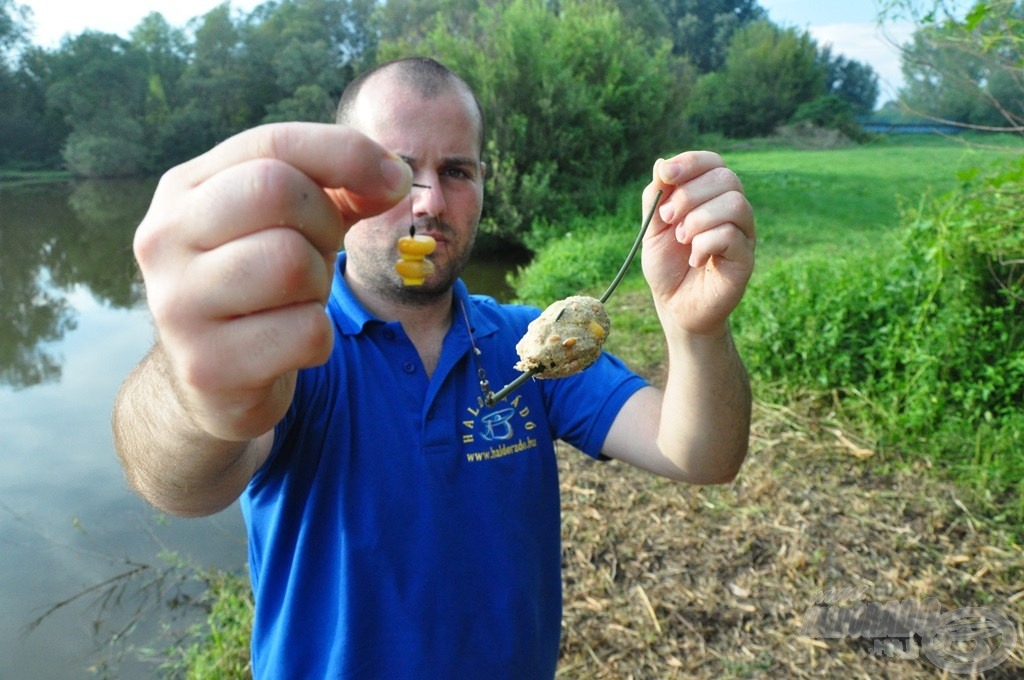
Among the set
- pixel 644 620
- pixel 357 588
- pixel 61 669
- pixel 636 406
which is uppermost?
pixel 636 406

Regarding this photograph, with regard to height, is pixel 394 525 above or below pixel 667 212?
below

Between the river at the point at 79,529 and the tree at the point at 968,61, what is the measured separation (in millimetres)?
4138

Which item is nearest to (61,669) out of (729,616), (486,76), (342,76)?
(729,616)

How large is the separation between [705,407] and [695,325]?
0.28 meters

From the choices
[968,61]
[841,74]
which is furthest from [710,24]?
[968,61]

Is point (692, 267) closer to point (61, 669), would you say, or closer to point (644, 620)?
point (644, 620)

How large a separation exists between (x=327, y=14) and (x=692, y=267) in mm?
36406

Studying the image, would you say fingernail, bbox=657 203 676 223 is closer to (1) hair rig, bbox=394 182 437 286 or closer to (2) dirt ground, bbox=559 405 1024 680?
(1) hair rig, bbox=394 182 437 286

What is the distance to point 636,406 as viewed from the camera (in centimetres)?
234

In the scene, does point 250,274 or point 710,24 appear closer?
point 250,274

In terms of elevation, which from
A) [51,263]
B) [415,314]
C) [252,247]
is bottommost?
[51,263]

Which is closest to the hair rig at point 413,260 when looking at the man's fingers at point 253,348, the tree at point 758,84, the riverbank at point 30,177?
the man's fingers at point 253,348

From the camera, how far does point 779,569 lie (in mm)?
3842

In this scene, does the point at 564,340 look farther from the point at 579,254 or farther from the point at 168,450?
the point at 579,254
